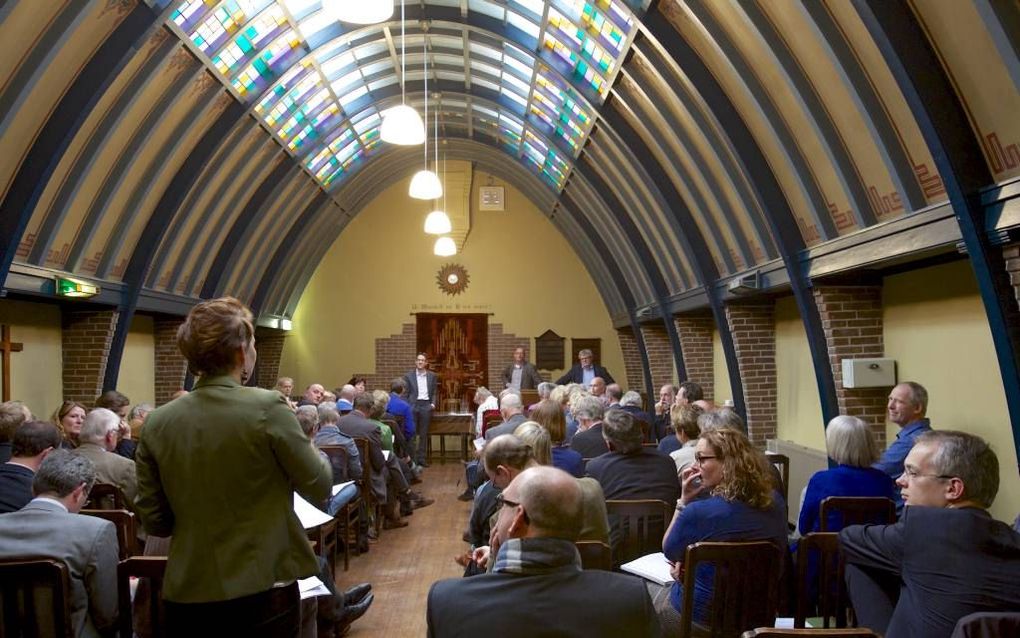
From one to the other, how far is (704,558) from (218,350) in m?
1.85

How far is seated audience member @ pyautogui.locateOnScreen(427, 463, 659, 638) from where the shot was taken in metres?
2.25

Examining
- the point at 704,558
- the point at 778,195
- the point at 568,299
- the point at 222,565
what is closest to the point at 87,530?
the point at 222,565

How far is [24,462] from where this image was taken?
4367mm

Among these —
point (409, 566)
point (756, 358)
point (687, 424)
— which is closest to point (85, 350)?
point (409, 566)

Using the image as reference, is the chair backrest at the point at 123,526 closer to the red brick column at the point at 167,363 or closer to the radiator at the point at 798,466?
the radiator at the point at 798,466

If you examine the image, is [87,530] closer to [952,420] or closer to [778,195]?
[952,420]

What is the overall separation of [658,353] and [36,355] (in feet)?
32.0

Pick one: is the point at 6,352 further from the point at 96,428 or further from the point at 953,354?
the point at 953,354

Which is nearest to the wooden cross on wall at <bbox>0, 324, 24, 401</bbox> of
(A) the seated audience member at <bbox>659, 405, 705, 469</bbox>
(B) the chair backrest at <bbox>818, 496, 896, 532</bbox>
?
(A) the seated audience member at <bbox>659, 405, 705, 469</bbox>

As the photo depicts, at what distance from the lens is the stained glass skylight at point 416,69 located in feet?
30.9

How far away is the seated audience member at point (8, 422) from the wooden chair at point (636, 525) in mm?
3577

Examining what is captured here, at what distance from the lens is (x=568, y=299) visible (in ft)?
64.4

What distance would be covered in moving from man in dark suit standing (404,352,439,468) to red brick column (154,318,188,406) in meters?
3.36

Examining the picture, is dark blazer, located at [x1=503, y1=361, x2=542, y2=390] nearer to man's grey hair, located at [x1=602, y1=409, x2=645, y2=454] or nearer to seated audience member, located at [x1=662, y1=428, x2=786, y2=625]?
man's grey hair, located at [x1=602, y1=409, x2=645, y2=454]
